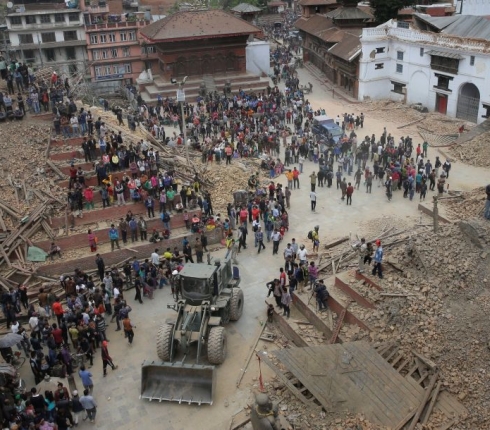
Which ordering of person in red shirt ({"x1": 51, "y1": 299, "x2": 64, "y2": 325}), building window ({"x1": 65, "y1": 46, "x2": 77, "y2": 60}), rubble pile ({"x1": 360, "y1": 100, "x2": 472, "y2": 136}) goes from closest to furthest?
person in red shirt ({"x1": 51, "y1": 299, "x2": 64, "y2": 325}), rubble pile ({"x1": 360, "y1": 100, "x2": 472, "y2": 136}), building window ({"x1": 65, "y1": 46, "x2": 77, "y2": 60})

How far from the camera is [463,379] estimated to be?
515 inches

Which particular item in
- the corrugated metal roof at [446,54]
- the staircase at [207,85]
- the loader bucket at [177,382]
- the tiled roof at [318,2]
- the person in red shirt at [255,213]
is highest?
the tiled roof at [318,2]

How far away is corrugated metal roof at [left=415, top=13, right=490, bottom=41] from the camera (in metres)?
36.8

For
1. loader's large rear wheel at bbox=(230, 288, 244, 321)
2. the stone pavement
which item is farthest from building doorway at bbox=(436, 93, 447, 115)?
loader's large rear wheel at bbox=(230, 288, 244, 321)

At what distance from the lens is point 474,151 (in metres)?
31.0

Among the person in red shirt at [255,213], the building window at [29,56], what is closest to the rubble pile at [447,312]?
the person in red shirt at [255,213]

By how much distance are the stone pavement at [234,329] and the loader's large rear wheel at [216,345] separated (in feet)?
1.55

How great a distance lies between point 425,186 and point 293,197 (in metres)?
6.37

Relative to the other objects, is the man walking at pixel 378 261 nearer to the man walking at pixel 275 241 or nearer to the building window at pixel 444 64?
the man walking at pixel 275 241

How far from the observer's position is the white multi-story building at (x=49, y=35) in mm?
51844

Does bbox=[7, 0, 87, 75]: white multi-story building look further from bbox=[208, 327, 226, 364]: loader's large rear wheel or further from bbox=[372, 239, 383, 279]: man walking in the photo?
bbox=[208, 327, 226, 364]: loader's large rear wheel

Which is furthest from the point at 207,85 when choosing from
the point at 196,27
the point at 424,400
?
the point at 424,400

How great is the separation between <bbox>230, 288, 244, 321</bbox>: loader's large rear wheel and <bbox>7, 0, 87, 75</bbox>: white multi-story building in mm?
41442

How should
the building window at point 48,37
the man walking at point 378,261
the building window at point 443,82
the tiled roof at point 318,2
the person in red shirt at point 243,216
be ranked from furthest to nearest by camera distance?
the tiled roof at point 318,2
the building window at point 48,37
the building window at point 443,82
the person in red shirt at point 243,216
the man walking at point 378,261
